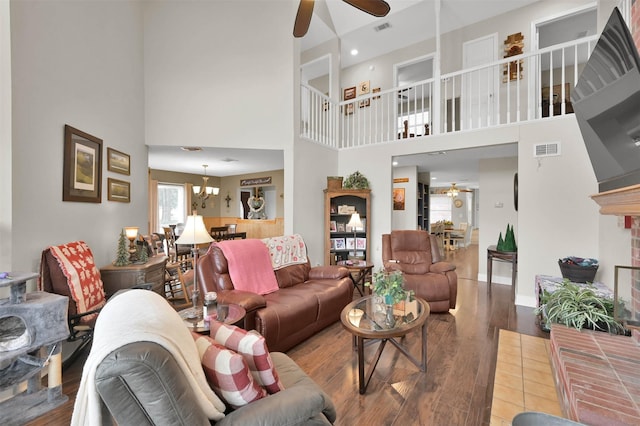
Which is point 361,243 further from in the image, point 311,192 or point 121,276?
point 121,276

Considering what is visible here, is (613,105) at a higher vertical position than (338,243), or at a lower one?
higher

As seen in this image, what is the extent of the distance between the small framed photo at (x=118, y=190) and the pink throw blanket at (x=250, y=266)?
1.54 m

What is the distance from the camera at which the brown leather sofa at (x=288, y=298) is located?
7.92 ft

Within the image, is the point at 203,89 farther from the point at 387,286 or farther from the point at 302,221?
the point at 387,286

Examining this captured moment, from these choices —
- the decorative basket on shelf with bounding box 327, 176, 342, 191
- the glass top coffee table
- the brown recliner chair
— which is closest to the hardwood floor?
the glass top coffee table

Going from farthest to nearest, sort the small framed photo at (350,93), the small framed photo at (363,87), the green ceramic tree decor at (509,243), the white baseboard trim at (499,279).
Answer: the small framed photo at (350,93), the small framed photo at (363,87), the white baseboard trim at (499,279), the green ceramic tree decor at (509,243)

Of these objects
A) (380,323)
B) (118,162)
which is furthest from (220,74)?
(380,323)

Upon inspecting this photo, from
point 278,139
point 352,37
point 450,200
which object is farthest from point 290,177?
point 450,200

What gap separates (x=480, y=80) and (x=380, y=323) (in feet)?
15.6

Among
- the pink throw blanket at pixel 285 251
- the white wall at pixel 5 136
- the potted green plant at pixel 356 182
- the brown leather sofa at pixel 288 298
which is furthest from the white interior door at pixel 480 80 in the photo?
the white wall at pixel 5 136

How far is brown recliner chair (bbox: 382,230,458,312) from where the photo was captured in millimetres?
3467

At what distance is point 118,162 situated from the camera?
11.3ft

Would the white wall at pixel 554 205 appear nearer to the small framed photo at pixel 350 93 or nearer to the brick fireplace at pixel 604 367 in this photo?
the brick fireplace at pixel 604 367

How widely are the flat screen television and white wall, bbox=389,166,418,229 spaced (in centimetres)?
464
